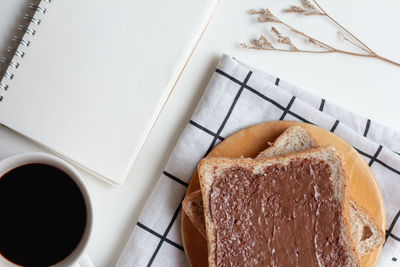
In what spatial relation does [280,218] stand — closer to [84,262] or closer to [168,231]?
[168,231]

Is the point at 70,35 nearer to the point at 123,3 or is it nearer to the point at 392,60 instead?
the point at 123,3

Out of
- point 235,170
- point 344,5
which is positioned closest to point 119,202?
point 235,170

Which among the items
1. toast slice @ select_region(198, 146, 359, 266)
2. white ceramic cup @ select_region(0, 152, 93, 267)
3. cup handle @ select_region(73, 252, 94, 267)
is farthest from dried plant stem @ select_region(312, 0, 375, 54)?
cup handle @ select_region(73, 252, 94, 267)

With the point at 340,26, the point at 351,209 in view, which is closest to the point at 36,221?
the point at 351,209

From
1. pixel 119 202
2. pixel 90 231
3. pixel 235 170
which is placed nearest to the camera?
pixel 90 231

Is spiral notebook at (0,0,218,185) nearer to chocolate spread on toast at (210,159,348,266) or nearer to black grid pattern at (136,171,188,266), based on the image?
black grid pattern at (136,171,188,266)

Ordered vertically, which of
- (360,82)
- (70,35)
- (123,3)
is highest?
(360,82)
